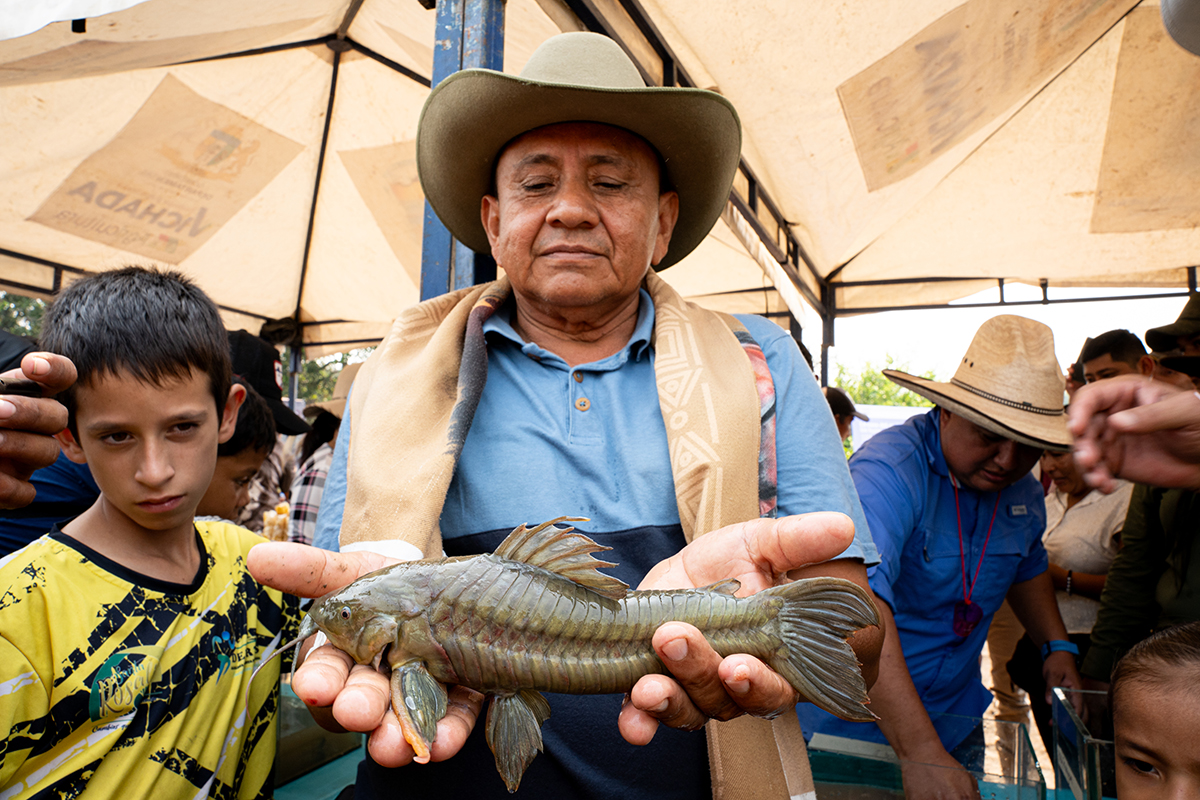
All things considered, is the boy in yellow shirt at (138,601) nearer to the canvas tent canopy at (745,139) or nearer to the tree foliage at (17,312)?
the canvas tent canopy at (745,139)

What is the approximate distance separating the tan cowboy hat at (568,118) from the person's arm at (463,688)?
1039mm

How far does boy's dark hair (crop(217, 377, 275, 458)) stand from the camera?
3107mm

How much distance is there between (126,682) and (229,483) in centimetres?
159

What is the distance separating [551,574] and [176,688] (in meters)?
1.11

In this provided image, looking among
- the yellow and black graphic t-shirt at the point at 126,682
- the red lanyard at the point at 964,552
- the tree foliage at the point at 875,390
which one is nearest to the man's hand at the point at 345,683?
the yellow and black graphic t-shirt at the point at 126,682

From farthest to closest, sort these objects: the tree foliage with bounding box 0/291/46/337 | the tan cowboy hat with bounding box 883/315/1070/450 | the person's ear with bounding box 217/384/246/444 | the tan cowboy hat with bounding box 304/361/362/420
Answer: the tree foliage with bounding box 0/291/46/337, the tan cowboy hat with bounding box 304/361/362/420, the tan cowboy hat with bounding box 883/315/1070/450, the person's ear with bounding box 217/384/246/444

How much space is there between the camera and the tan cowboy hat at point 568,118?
5.72ft

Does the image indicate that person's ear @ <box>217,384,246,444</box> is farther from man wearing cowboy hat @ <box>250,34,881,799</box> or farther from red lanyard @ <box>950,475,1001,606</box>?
red lanyard @ <box>950,475,1001,606</box>

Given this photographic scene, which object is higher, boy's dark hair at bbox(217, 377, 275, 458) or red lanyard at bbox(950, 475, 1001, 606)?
boy's dark hair at bbox(217, 377, 275, 458)

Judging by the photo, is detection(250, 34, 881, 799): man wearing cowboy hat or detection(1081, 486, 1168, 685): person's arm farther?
detection(1081, 486, 1168, 685): person's arm

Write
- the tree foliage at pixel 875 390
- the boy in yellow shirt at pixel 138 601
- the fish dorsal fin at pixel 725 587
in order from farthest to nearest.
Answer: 1. the tree foliage at pixel 875 390
2. the boy in yellow shirt at pixel 138 601
3. the fish dorsal fin at pixel 725 587

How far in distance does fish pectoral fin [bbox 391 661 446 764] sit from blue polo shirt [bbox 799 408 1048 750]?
2026 mm

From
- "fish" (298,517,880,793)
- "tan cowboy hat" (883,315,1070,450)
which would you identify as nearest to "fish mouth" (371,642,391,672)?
"fish" (298,517,880,793)

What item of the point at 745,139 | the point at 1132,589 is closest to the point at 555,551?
the point at 1132,589
